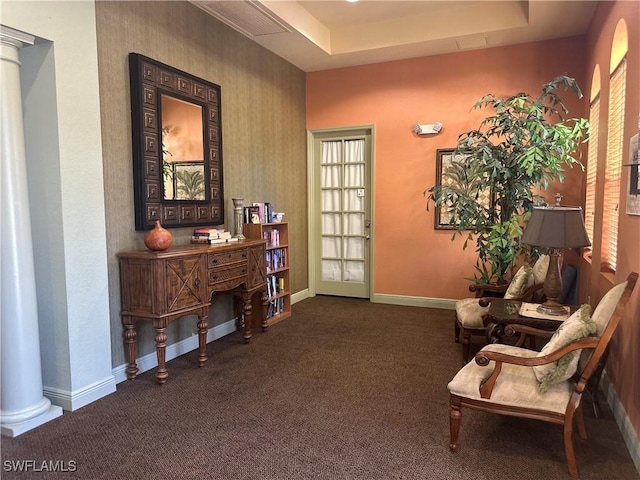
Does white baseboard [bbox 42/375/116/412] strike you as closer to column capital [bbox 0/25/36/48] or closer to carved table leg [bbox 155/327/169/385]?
carved table leg [bbox 155/327/169/385]

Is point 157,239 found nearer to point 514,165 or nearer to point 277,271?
point 277,271

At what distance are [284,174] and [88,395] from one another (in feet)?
11.0

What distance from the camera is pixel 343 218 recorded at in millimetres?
5938

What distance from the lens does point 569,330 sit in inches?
Answer: 84.2

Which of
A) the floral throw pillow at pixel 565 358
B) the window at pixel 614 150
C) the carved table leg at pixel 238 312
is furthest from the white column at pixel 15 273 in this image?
the window at pixel 614 150

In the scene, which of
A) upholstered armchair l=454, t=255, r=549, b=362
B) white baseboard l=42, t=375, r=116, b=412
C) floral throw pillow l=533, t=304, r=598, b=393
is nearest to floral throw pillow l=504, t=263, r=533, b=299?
upholstered armchair l=454, t=255, r=549, b=362

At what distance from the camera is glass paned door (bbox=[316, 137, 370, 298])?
5.80 meters

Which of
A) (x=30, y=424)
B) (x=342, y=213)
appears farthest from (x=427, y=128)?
(x=30, y=424)

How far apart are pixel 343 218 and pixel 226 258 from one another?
2.59 meters

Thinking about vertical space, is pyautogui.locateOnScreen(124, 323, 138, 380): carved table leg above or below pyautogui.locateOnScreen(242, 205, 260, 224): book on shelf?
below

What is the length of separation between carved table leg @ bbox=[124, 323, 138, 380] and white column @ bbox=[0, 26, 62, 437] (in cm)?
63

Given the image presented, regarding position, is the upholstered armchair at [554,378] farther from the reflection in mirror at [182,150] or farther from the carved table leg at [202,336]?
the reflection in mirror at [182,150]

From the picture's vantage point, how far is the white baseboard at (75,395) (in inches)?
109

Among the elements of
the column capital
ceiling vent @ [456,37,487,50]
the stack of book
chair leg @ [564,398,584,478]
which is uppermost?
ceiling vent @ [456,37,487,50]
